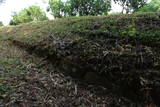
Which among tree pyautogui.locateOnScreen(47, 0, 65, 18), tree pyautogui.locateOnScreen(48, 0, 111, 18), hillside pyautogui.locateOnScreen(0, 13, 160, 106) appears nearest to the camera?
hillside pyautogui.locateOnScreen(0, 13, 160, 106)

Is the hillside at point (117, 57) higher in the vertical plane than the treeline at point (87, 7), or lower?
lower

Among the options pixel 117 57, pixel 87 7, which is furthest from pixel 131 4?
pixel 117 57

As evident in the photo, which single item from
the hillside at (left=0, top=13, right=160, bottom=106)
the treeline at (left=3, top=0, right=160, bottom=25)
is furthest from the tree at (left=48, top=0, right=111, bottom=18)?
the hillside at (left=0, top=13, right=160, bottom=106)

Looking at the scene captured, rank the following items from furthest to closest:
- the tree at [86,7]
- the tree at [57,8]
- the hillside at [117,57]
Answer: the tree at [57,8] < the tree at [86,7] < the hillside at [117,57]

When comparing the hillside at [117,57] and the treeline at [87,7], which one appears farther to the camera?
the treeline at [87,7]

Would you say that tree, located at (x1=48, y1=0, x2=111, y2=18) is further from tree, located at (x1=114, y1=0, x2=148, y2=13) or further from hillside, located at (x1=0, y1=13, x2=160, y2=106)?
hillside, located at (x1=0, y1=13, x2=160, y2=106)

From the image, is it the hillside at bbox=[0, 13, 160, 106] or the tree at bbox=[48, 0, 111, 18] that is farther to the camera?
the tree at bbox=[48, 0, 111, 18]

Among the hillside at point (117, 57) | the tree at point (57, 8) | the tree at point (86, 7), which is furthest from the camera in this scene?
the tree at point (57, 8)

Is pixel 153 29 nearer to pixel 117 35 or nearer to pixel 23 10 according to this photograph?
pixel 117 35

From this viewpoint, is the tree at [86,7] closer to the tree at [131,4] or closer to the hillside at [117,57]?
the tree at [131,4]

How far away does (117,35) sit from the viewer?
2.11 meters

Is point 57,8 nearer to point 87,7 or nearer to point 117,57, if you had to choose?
point 87,7

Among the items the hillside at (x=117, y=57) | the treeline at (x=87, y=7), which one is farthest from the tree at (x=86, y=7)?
the hillside at (x=117, y=57)


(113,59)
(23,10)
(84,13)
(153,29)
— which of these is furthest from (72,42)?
(23,10)
